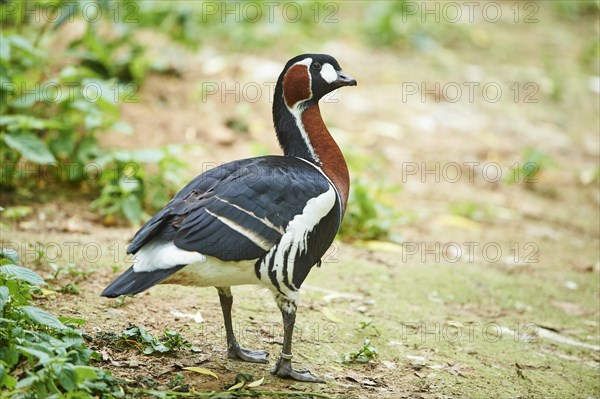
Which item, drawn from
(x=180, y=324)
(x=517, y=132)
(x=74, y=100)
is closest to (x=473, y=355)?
(x=180, y=324)

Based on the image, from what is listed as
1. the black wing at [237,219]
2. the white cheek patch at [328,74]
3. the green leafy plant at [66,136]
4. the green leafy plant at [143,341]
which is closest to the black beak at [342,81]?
the white cheek patch at [328,74]

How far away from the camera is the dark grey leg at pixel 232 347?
14.0 feet

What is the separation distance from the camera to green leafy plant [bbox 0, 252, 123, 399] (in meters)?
3.16

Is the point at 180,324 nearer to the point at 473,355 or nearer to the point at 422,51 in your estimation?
the point at 473,355

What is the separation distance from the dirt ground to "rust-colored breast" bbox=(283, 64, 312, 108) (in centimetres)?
140

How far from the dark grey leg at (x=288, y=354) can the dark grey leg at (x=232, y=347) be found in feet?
0.64

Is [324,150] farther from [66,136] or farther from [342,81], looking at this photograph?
[66,136]

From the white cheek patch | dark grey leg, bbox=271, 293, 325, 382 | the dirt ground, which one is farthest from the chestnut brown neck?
the dirt ground

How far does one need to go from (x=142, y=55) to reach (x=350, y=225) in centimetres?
311

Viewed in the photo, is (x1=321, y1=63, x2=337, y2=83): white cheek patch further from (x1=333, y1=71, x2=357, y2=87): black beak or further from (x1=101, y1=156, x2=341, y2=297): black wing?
(x1=101, y1=156, x2=341, y2=297): black wing

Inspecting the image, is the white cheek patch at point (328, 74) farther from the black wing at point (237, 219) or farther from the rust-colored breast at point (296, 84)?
the black wing at point (237, 219)

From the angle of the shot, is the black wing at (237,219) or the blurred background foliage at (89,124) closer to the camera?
the black wing at (237,219)

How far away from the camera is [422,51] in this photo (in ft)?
37.4

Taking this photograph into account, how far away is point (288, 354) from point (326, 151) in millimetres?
1215
